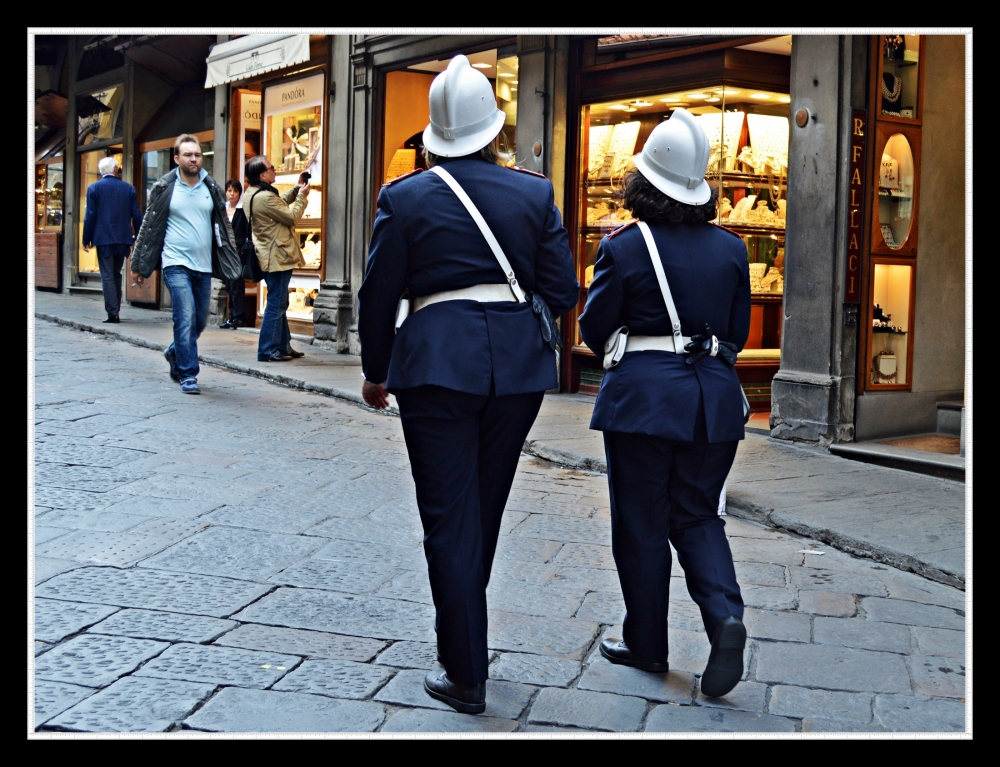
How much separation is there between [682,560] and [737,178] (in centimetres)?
613

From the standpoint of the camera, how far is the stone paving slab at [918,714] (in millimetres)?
3357

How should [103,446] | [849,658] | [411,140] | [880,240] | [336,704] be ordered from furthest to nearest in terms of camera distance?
[411,140]
[880,240]
[103,446]
[849,658]
[336,704]

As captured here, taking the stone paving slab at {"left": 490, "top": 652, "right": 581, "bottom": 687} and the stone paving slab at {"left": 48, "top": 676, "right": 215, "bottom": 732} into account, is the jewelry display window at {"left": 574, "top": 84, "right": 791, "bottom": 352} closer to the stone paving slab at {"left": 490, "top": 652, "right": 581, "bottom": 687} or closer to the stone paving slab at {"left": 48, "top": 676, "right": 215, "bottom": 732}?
the stone paving slab at {"left": 490, "top": 652, "right": 581, "bottom": 687}

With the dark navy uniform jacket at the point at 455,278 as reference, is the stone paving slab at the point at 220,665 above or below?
below

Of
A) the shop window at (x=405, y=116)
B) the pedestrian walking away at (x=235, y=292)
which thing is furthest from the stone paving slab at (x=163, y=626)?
the pedestrian walking away at (x=235, y=292)

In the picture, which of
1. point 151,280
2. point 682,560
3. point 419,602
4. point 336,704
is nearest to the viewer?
point 336,704

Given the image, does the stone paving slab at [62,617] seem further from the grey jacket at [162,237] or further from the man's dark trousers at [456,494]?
the grey jacket at [162,237]

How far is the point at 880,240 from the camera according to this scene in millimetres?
7770

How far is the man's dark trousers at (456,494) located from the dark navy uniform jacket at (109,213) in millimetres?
11794

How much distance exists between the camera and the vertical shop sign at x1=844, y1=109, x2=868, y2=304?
24.8ft

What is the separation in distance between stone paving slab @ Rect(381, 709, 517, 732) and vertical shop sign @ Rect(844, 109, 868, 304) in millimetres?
5092

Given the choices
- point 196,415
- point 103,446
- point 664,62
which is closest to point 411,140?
Result: point 664,62

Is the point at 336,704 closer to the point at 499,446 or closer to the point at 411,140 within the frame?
the point at 499,446

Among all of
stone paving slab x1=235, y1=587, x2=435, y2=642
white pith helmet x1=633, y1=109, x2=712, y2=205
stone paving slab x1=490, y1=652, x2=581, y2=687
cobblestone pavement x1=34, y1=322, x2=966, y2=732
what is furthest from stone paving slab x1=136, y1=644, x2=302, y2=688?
white pith helmet x1=633, y1=109, x2=712, y2=205
